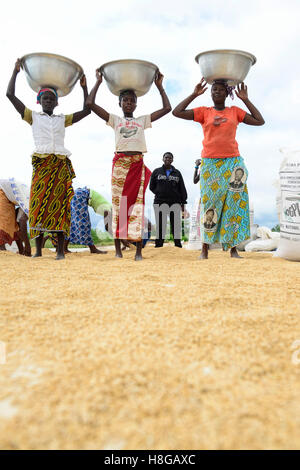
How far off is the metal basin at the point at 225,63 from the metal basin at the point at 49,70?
127 centimetres

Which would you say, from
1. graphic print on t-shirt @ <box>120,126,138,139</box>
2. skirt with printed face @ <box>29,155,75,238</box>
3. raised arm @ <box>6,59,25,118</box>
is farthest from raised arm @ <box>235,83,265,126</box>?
raised arm @ <box>6,59,25,118</box>

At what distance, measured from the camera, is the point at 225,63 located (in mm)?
3312

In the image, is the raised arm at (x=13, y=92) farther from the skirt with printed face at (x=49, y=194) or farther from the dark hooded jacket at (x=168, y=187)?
the dark hooded jacket at (x=168, y=187)

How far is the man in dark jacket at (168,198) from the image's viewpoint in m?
5.93

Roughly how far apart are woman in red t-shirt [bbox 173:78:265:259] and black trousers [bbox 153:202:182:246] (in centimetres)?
216

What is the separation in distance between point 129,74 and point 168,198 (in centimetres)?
273

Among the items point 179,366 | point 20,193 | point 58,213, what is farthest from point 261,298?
point 20,193

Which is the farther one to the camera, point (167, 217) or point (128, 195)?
point (167, 217)

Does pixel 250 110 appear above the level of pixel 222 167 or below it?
above

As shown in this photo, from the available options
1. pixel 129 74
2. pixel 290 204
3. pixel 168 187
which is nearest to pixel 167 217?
pixel 168 187

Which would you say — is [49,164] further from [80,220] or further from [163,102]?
[80,220]

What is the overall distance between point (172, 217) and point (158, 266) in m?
3.16

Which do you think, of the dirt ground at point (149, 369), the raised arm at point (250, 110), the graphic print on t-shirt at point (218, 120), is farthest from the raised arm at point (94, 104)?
the dirt ground at point (149, 369)

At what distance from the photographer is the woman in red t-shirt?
3574mm
